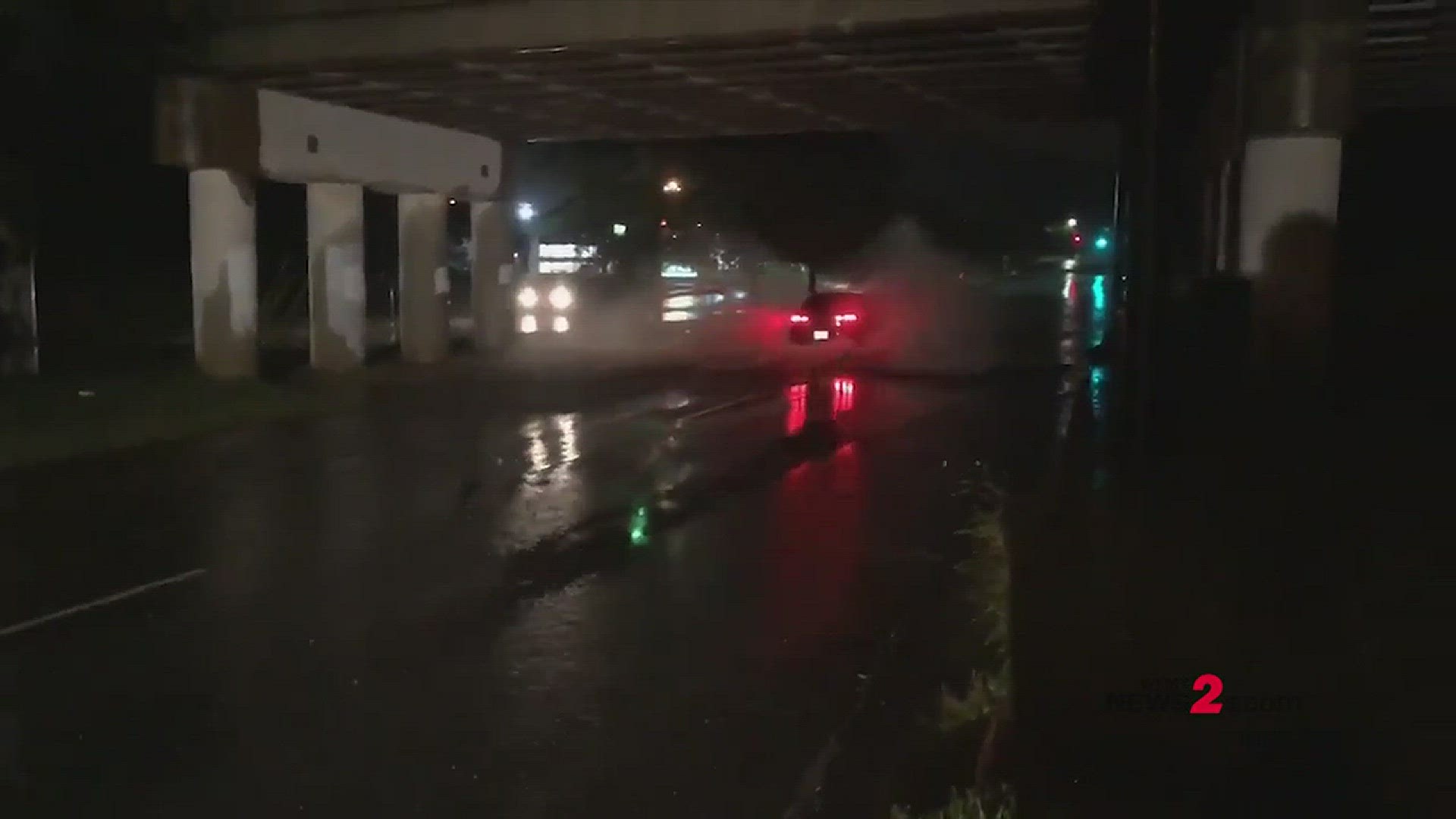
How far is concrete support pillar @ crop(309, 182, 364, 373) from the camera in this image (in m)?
25.7

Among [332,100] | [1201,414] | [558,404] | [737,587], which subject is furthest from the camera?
[332,100]

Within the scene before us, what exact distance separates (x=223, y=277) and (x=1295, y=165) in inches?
619

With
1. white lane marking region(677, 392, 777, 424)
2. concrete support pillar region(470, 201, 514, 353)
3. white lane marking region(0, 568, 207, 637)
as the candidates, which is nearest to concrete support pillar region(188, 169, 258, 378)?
white lane marking region(677, 392, 777, 424)

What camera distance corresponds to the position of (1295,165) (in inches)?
629

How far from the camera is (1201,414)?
1132 cm

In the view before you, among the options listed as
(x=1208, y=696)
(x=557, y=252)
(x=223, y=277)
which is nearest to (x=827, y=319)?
(x=223, y=277)

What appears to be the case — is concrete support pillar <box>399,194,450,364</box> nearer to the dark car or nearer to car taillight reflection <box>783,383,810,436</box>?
car taillight reflection <box>783,383,810,436</box>

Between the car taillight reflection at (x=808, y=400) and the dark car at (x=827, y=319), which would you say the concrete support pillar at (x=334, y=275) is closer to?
the car taillight reflection at (x=808, y=400)

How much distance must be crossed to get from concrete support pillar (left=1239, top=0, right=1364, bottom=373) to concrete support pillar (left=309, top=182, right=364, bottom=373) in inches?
607

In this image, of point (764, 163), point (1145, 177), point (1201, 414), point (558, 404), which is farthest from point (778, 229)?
point (1145, 177)

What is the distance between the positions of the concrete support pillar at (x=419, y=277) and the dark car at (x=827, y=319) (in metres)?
8.81

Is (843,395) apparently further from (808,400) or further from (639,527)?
(639,527)

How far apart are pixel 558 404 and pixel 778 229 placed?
36.0 metres

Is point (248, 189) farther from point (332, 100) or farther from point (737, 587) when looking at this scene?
point (737, 587)
